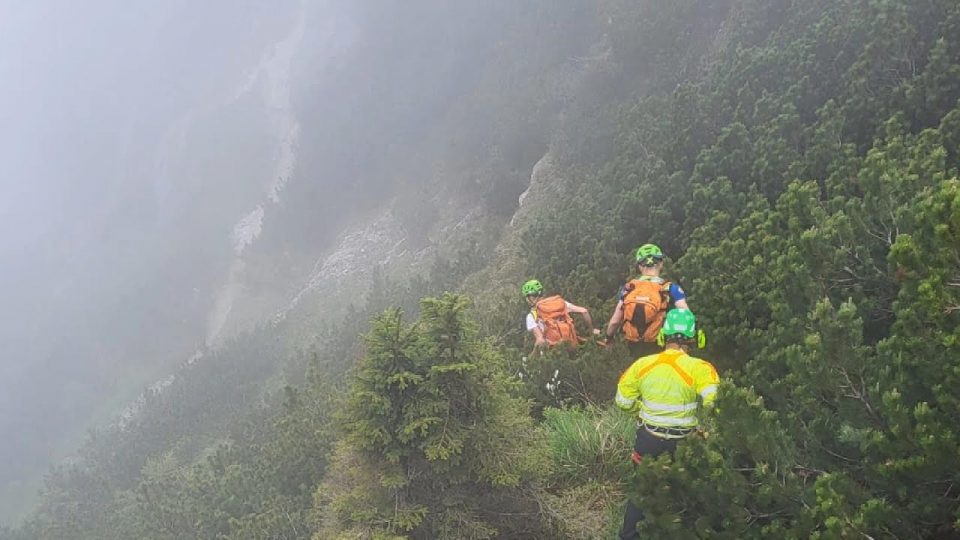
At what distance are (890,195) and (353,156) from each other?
24.9 metres

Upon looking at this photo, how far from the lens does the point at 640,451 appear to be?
4062 millimetres

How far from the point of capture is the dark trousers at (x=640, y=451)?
3.91 m

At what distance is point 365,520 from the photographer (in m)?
4.46

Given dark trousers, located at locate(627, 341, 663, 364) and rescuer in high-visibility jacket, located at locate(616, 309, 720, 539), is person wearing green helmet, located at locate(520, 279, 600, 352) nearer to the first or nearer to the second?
dark trousers, located at locate(627, 341, 663, 364)

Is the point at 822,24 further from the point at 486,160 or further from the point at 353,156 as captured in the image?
the point at 353,156

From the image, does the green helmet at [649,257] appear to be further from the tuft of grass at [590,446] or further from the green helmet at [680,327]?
the green helmet at [680,327]

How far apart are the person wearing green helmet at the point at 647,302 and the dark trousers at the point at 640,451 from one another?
59.0 inches

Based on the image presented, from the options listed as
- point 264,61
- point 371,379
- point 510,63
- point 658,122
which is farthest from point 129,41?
point 371,379

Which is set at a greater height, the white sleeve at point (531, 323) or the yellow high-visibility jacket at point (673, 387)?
the yellow high-visibility jacket at point (673, 387)

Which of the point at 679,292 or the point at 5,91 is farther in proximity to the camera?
the point at 5,91

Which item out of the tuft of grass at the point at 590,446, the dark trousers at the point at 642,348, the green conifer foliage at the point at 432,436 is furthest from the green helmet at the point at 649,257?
the green conifer foliage at the point at 432,436

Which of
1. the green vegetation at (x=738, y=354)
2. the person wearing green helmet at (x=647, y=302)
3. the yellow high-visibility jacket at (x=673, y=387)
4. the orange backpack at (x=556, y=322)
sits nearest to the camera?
the green vegetation at (x=738, y=354)

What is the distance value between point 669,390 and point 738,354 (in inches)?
46.9

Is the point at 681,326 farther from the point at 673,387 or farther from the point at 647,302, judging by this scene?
the point at 647,302
